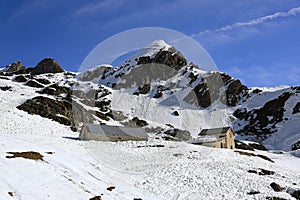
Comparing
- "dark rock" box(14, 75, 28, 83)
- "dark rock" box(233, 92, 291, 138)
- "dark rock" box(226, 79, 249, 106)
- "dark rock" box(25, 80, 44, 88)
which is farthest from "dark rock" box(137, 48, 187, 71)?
"dark rock" box(25, 80, 44, 88)

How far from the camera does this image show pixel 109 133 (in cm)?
5922

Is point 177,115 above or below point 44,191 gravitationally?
above

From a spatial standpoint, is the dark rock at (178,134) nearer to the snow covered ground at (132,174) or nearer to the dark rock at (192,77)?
the snow covered ground at (132,174)

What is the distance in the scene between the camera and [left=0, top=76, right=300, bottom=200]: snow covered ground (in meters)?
24.4

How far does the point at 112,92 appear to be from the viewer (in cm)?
15650

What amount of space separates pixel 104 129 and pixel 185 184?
1216 inches


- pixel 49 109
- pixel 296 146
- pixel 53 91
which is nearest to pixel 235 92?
pixel 296 146

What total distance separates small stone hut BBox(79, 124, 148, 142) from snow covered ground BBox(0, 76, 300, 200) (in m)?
7.48

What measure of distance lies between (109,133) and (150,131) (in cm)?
4476

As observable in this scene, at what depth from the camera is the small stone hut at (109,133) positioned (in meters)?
57.2

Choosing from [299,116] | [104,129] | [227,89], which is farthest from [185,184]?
[227,89]

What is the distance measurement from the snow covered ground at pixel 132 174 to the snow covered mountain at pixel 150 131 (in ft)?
0.34

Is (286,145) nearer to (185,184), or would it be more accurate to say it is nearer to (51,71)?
(185,184)

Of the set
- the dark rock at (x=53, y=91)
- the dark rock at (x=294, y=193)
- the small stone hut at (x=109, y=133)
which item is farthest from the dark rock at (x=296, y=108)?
the dark rock at (x=53, y=91)
